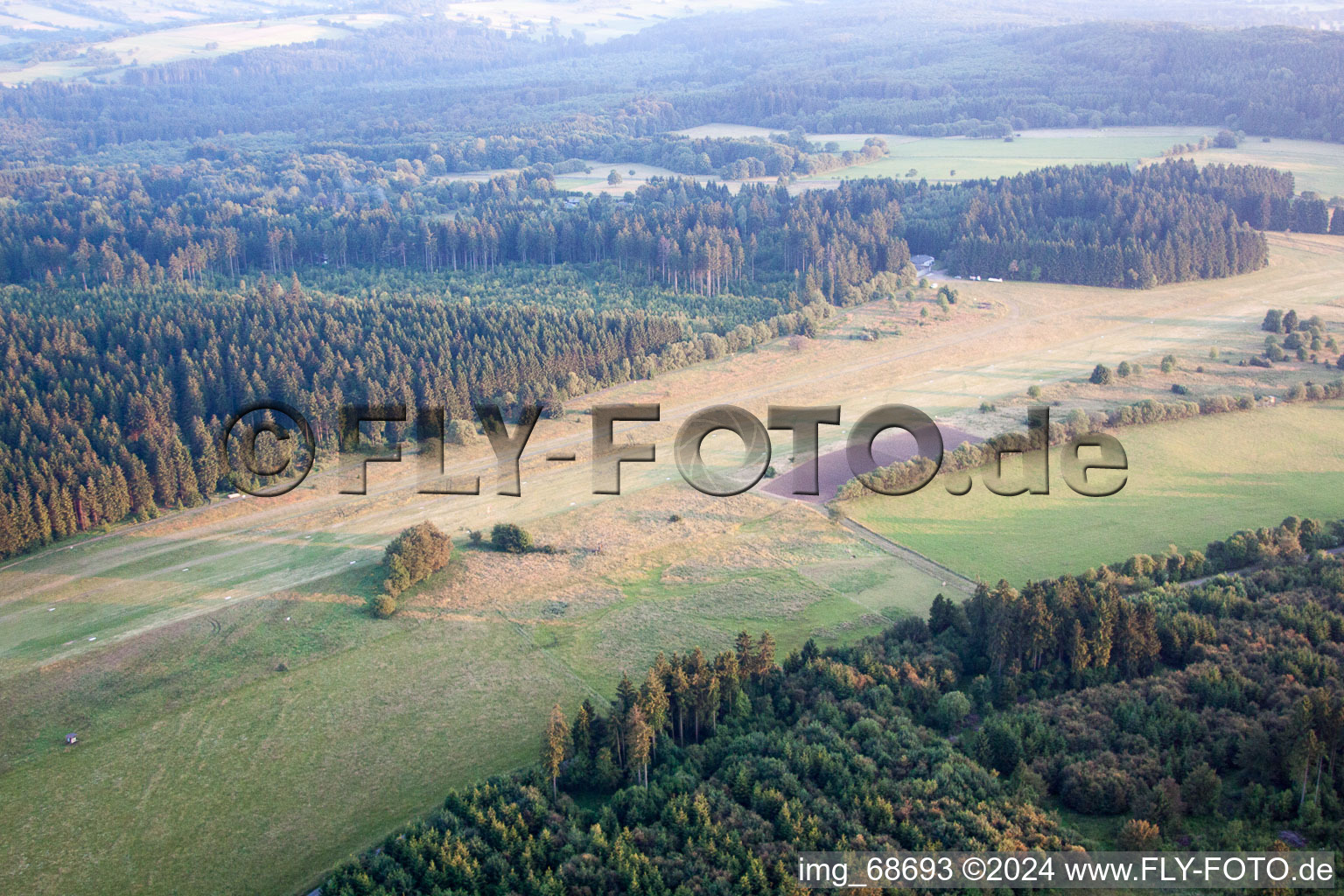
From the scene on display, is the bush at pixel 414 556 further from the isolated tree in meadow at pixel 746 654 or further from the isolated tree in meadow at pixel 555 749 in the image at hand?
the isolated tree in meadow at pixel 746 654

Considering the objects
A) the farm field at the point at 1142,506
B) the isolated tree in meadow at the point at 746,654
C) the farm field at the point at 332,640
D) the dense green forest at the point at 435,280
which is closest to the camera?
the farm field at the point at 332,640

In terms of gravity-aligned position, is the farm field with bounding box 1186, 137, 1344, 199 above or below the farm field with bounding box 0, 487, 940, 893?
above

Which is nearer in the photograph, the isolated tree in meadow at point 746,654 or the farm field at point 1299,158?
the isolated tree in meadow at point 746,654

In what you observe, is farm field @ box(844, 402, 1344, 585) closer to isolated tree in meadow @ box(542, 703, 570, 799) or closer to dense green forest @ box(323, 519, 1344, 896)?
dense green forest @ box(323, 519, 1344, 896)

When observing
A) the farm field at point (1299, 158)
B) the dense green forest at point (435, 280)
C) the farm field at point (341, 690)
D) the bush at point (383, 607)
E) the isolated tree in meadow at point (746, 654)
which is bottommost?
the farm field at point (341, 690)

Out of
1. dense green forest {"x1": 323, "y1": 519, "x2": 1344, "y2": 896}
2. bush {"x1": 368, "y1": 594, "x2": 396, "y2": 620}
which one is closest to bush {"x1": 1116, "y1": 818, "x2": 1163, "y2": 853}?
dense green forest {"x1": 323, "y1": 519, "x2": 1344, "y2": 896}

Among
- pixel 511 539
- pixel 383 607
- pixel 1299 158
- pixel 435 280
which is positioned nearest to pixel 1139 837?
pixel 383 607

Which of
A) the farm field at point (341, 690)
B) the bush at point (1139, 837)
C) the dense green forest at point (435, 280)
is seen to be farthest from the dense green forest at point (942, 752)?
the dense green forest at point (435, 280)

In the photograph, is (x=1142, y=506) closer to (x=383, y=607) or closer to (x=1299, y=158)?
(x=383, y=607)

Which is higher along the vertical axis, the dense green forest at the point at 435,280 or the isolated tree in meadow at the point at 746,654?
the dense green forest at the point at 435,280
